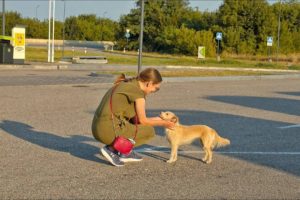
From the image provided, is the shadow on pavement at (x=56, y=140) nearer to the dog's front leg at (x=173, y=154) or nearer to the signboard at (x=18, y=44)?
the dog's front leg at (x=173, y=154)

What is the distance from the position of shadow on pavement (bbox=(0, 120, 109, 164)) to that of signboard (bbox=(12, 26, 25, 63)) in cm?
2144

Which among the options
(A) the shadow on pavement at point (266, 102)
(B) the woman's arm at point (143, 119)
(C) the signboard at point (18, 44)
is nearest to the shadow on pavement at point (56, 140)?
(B) the woman's arm at point (143, 119)

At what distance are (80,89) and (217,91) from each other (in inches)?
181

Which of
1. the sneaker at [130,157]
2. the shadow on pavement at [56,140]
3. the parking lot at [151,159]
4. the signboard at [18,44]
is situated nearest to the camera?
the parking lot at [151,159]

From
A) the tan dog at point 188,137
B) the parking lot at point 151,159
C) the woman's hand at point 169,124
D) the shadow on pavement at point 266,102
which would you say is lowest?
the parking lot at point 151,159

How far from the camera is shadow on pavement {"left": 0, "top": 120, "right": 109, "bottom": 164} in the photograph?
7.78 meters

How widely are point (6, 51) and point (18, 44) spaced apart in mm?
798

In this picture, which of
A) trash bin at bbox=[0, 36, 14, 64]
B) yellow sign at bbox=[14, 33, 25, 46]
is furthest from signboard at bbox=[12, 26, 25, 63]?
trash bin at bbox=[0, 36, 14, 64]

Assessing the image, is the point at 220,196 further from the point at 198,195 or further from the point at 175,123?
the point at 175,123

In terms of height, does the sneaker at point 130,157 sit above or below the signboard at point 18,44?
below

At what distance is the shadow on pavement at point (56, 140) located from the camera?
25.5 ft

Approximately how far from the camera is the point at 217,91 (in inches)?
758

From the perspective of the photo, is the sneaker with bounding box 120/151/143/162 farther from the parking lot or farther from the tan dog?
the tan dog

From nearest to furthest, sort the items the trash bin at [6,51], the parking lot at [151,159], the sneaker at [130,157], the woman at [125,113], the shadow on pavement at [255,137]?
1. the parking lot at [151,159]
2. the woman at [125,113]
3. the sneaker at [130,157]
4. the shadow on pavement at [255,137]
5. the trash bin at [6,51]
